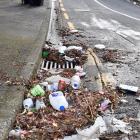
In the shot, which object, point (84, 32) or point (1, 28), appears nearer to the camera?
point (1, 28)

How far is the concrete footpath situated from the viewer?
18.7ft

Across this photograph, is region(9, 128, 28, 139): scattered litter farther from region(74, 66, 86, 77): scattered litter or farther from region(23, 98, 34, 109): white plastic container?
region(74, 66, 86, 77): scattered litter

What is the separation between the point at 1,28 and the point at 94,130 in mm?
7262

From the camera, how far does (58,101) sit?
6215 mm

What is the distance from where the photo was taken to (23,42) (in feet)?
32.9

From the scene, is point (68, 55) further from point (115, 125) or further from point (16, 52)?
point (115, 125)

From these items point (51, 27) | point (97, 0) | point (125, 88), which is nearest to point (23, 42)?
point (125, 88)

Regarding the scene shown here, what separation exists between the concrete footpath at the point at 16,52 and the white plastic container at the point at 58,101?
39 centimetres

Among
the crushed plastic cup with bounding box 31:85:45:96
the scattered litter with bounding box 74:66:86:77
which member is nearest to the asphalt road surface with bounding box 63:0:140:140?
the scattered litter with bounding box 74:66:86:77

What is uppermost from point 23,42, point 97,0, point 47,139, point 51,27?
point 47,139

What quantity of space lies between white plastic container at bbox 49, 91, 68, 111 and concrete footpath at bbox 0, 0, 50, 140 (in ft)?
1.27

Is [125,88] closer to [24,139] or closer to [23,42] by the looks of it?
[24,139]

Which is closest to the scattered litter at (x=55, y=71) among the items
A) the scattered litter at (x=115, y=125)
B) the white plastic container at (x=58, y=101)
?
the white plastic container at (x=58, y=101)

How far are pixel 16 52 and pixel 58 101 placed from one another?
2.86 m
